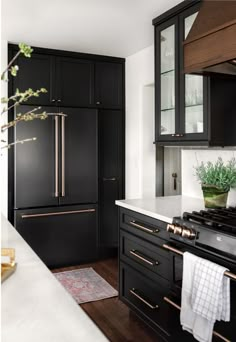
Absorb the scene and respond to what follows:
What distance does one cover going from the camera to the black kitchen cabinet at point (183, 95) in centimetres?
258

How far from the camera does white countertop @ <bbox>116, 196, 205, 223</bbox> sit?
2432mm

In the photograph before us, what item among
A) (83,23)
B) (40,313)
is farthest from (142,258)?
(83,23)

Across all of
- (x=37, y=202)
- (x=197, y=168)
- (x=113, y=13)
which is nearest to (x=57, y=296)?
(x=197, y=168)

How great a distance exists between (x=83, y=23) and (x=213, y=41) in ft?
5.07

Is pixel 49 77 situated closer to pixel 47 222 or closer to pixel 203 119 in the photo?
pixel 47 222

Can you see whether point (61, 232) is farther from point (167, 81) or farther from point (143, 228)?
point (167, 81)

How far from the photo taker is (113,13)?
2990 mm

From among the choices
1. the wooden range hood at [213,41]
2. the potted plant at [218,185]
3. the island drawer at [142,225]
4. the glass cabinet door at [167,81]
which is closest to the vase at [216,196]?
the potted plant at [218,185]

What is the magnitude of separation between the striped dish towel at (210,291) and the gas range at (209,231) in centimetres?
→ 9

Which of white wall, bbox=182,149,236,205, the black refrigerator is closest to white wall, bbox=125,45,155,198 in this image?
the black refrigerator

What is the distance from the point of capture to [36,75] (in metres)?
4.05

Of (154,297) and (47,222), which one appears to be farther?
(47,222)

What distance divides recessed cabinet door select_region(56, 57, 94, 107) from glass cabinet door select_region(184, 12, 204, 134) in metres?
1.81

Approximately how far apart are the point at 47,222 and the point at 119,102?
69.3 inches
